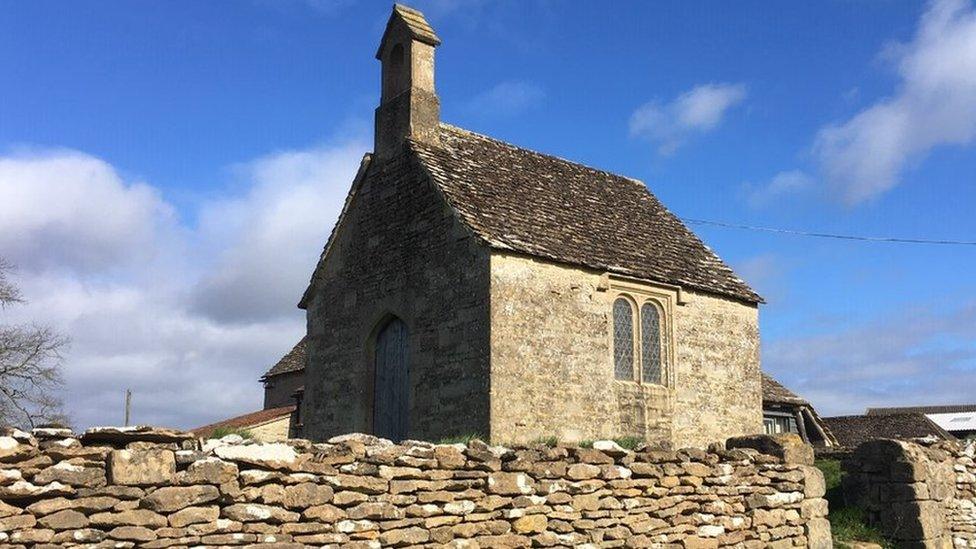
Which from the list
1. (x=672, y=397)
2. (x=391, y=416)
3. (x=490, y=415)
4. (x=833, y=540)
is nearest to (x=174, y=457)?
(x=490, y=415)

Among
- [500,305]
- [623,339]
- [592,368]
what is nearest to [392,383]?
[500,305]

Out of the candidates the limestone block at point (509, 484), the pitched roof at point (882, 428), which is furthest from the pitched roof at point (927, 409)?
the limestone block at point (509, 484)

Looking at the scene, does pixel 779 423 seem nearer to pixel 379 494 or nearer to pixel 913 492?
pixel 913 492

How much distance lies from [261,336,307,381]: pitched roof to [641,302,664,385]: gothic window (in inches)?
664

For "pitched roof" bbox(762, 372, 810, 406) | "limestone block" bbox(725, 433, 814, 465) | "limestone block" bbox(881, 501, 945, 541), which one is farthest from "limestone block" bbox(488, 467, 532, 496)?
"pitched roof" bbox(762, 372, 810, 406)

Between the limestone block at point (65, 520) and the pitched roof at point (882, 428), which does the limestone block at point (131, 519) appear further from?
the pitched roof at point (882, 428)

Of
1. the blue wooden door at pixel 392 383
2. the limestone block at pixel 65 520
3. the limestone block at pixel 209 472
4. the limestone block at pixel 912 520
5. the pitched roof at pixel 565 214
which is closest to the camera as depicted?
the limestone block at pixel 65 520

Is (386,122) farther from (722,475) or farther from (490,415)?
(722,475)

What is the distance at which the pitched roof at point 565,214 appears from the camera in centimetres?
1634

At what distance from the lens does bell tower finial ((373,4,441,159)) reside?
702 inches

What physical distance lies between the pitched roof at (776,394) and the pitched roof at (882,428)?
8.07 m

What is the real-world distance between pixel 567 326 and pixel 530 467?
7.29 meters

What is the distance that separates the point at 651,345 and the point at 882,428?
23.2m

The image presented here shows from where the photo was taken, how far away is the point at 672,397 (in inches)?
690
